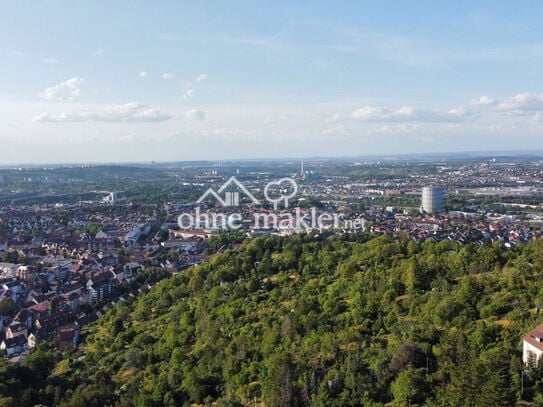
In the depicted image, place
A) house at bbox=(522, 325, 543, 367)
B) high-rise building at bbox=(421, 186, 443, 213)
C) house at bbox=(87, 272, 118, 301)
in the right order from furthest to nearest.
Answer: high-rise building at bbox=(421, 186, 443, 213), house at bbox=(87, 272, 118, 301), house at bbox=(522, 325, 543, 367)

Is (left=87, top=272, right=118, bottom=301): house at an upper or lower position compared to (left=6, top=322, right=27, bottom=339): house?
upper

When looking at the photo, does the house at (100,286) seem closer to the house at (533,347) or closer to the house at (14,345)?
the house at (14,345)

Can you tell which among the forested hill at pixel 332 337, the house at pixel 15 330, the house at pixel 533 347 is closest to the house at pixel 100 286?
the house at pixel 15 330

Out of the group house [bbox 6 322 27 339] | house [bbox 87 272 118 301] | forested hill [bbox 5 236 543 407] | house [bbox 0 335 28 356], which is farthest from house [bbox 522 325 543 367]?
house [bbox 87 272 118 301]
